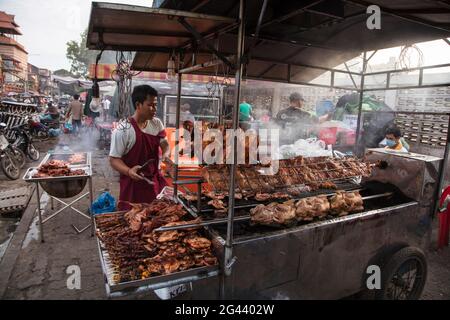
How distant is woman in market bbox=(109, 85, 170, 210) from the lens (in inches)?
137

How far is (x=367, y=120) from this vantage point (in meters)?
8.86

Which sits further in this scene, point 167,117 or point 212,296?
point 167,117

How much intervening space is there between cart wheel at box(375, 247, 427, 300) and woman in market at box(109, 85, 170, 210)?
2.79 m

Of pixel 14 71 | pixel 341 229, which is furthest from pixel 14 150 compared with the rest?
pixel 14 71

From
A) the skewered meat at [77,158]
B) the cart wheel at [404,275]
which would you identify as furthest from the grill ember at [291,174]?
the skewered meat at [77,158]

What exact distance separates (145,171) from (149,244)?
1.52 metres

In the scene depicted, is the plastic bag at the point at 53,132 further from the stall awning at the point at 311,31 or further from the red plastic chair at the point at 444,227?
the red plastic chair at the point at 444,227

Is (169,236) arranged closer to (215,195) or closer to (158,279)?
(158,279)

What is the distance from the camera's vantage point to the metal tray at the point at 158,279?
193 centimetres

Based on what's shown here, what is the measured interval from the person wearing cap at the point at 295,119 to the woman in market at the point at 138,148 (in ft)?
12.4

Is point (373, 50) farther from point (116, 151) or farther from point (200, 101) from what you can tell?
point (200, 101)

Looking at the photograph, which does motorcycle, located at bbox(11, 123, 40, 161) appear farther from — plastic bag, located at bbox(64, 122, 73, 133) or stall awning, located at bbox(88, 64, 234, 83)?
plastic bag, located at bbox(64, 122, 73, 133)

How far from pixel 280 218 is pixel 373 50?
141 inches

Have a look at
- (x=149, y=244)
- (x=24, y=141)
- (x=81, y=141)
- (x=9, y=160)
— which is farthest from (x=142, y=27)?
(x=81, y=141)
